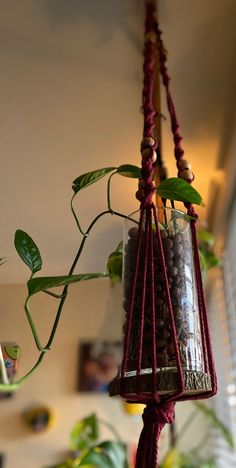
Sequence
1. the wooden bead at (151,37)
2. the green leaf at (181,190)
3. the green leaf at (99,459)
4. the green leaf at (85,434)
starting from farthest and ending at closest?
the green leaf at (85,434) → the green leaf at (99,459) → the wooden bead at (151,37) → the green leaf at (181,190)

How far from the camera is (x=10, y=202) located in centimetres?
61

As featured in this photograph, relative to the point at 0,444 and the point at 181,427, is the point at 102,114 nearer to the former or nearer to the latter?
the point at 181,427

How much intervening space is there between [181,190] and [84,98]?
0.43 meters

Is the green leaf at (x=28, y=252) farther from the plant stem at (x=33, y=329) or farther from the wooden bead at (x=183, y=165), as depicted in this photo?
the wooden bead at (x=183, y=165)

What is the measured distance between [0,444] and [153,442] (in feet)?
4.67

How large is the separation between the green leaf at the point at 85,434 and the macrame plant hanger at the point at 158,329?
931 millimetres

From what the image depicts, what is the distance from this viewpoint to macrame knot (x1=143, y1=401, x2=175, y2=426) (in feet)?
1.50

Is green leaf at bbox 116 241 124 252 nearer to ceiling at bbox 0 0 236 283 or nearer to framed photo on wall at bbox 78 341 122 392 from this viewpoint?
ceiling at bbox 0 0 236 283

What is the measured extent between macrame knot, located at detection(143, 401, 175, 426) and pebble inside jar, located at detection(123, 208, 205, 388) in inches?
1.6

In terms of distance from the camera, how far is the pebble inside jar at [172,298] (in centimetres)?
48

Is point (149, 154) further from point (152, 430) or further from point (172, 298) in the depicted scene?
point (152, 430)

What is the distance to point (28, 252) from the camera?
523 millimetres

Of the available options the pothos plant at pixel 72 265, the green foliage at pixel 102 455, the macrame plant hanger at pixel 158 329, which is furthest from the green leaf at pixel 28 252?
the green foliage at pixel 102 455

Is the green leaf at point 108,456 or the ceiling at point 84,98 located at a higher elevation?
the ceiling at point 84,98
